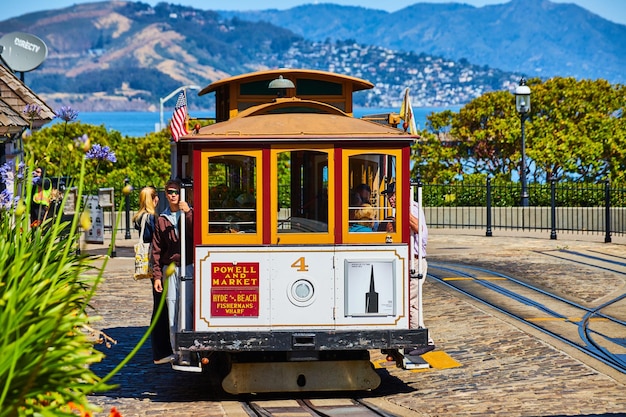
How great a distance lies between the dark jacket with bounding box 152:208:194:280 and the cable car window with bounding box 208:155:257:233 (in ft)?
1.23

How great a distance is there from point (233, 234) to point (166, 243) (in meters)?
0.84

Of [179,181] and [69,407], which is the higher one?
[179,181]

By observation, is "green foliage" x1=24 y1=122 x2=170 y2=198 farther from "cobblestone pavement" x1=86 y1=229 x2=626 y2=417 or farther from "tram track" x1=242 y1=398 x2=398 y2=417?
"tram track" x1=242 y1=398 x2=398 y2=417

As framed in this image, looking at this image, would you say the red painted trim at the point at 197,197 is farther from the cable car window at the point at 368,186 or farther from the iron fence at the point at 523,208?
the iron fence at the point at 523,208

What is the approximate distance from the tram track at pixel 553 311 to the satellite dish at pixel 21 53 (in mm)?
10058

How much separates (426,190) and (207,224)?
20.8 meters

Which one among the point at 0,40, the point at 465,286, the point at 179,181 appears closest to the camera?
the point at 179,181

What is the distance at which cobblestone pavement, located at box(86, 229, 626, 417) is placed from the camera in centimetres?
1089

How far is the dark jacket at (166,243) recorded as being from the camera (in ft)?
37.8

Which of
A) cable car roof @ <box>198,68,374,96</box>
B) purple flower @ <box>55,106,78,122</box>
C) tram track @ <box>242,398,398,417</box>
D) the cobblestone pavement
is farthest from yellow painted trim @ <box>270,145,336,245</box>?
purple flower @ <box>55,106,78,122</box>

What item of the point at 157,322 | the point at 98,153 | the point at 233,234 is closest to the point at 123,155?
the point at 157,322

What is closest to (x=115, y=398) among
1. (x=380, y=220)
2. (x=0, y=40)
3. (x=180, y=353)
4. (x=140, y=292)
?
(x=180, y=353)

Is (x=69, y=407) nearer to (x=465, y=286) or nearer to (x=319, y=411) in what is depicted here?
(x=319, y=411)

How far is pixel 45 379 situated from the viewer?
619 cm
